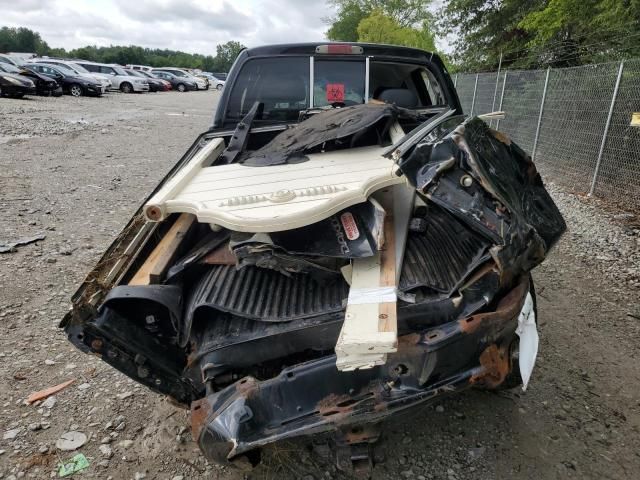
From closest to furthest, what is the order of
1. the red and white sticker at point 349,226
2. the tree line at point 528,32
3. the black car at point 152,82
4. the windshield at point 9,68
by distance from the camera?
1. the red and white sticker at point 349,226
2. the tree line at point 528,32
3. the windshield at point 9,68
4. the black car at point 152,82

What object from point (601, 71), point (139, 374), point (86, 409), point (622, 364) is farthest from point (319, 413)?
point (601, 71)

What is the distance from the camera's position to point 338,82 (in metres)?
3.82

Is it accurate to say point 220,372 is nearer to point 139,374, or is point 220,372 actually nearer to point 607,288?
point 139,374

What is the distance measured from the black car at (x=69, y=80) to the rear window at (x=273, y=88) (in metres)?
20.7

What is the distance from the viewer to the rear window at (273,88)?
12.2 ft

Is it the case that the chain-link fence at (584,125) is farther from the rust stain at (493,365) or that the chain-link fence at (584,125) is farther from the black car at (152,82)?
the black car at (152,82)

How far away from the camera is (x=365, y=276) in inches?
72.4

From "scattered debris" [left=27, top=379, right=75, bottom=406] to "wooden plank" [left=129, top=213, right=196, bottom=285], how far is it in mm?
1254

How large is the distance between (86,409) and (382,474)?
5.54 ft

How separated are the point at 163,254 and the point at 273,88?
7.07 feet

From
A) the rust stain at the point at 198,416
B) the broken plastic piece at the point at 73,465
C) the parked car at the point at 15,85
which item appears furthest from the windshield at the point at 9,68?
the rust stain at the point at 198,416

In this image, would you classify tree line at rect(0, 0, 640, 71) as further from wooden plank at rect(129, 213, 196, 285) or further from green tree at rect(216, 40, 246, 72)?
green tree at rect(216, 40, 246, 72)

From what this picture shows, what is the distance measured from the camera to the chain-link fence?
6133 millimetres

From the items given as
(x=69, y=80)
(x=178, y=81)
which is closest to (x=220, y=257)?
(x=69, y=80)
